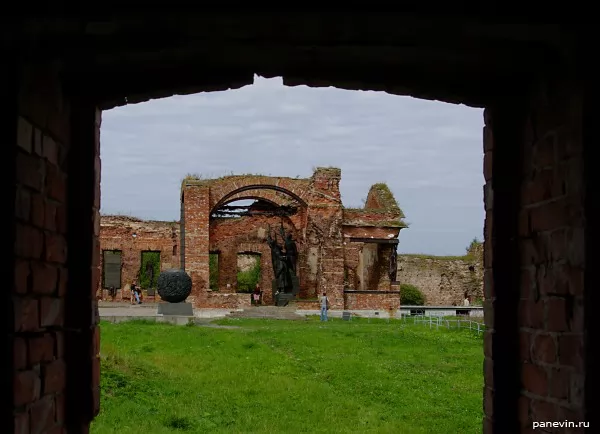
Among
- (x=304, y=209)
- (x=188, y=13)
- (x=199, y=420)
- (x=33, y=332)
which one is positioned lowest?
(x=199, y=420)

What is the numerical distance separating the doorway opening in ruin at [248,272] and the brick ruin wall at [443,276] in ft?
25.1

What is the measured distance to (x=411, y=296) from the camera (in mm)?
38562

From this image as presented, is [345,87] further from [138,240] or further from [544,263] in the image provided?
[138,240]

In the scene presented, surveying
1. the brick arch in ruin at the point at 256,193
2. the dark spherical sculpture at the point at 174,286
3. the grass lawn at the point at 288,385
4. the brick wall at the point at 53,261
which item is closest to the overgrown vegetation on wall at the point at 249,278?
the brick arch in ruin at the point at 256,193

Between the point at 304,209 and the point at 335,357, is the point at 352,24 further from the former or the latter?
the point at 304,209

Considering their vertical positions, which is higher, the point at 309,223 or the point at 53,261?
the point at 309,223

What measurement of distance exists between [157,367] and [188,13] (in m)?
8.26

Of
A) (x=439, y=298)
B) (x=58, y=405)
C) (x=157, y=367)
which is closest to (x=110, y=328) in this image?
(x=157, y=367)

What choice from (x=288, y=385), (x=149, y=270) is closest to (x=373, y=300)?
(x=149, y=270)

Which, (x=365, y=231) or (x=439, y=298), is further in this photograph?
(x=439, y=298)

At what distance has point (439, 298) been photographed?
39.7 metres

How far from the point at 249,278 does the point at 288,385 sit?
98.8 ft

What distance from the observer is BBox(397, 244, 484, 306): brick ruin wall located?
3959 centimetres

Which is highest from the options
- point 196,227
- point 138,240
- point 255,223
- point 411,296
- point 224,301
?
point 255,223
